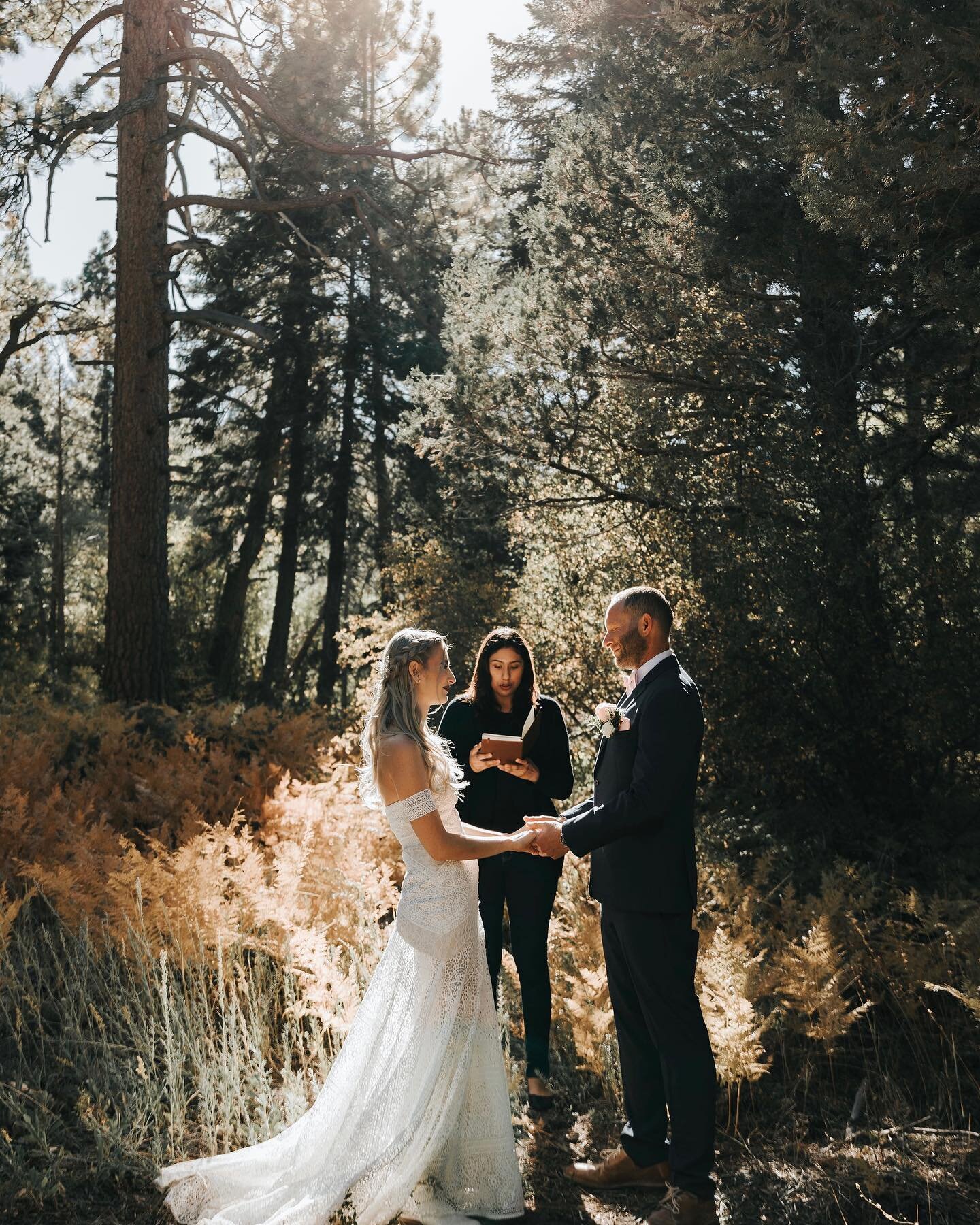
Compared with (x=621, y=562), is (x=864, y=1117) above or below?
below

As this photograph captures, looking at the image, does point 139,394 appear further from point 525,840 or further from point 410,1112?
point 410,1112

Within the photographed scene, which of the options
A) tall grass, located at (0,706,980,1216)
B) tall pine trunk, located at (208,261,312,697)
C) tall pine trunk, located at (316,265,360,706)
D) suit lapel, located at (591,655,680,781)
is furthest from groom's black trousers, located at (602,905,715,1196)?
tall pine trunk, located at (208,261,312,697)

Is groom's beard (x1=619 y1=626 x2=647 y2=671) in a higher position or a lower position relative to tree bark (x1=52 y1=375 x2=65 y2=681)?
lower

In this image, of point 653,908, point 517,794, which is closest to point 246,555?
point 517,794

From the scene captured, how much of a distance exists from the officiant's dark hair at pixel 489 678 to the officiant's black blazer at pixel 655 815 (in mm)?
1346

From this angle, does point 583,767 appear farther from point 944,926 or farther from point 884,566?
point 944,926

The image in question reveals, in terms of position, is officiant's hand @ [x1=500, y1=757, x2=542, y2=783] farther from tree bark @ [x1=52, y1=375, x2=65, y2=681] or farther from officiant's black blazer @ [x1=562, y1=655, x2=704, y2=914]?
tree bark @ [x1=52, y1=375, x2=65, y2=681]

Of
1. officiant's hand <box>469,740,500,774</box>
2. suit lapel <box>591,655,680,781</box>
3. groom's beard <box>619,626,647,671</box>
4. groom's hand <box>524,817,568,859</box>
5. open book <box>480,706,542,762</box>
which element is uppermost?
groom's beard <box>619,626,647,671</box>

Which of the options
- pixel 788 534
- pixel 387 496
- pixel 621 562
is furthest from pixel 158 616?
pixel 387 496

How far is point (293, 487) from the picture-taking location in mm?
21797

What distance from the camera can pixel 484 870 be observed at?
494 cm

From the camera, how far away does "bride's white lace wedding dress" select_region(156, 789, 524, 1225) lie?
3445 millimetres

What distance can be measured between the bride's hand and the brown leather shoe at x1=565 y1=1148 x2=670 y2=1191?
113 cm

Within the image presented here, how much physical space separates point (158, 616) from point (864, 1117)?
9425mm
